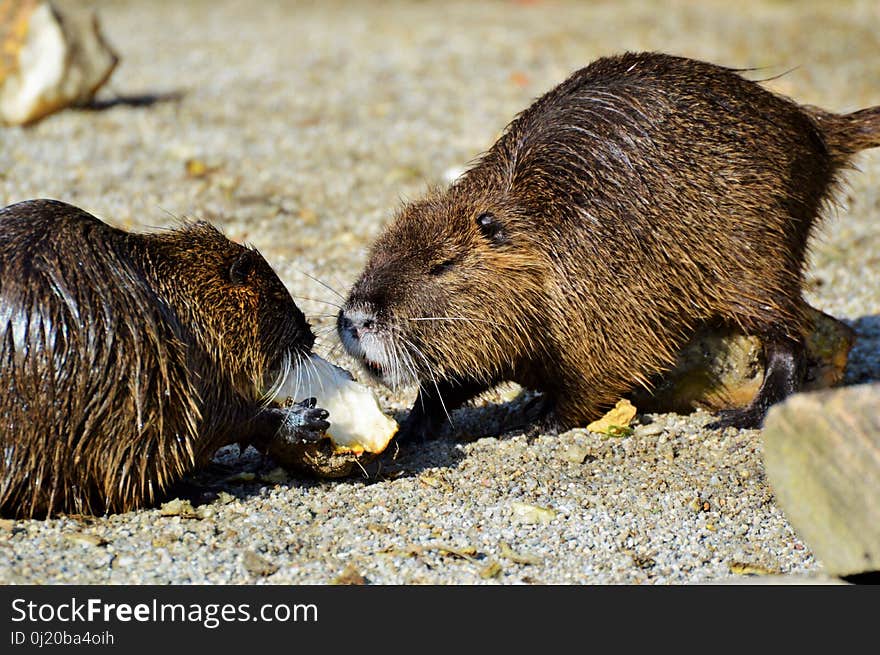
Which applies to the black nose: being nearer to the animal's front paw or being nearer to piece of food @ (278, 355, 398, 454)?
piece of food @ (278, 355, 398, 454)

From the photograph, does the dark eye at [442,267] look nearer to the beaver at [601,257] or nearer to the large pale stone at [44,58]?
the beaver at [601,257]

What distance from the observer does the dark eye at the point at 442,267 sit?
4789 mm

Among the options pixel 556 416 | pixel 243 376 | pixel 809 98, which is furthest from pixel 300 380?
pixel 809 98

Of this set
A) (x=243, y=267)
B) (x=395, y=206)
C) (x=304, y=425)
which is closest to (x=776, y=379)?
(x=304, y=425)

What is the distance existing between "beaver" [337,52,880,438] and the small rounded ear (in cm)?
48

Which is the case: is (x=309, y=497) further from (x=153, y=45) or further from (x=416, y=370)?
(x=153, y=45)

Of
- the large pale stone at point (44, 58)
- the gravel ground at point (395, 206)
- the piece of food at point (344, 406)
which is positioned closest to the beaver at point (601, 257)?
the piece of food at point (344, 406)

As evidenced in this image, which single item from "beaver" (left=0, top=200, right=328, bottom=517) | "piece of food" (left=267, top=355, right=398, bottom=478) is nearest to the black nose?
"piece of food" (left=267, top=355, right=398, bottom=478)

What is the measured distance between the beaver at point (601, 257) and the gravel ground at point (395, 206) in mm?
312

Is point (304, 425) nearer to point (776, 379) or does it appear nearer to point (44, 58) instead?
point (776, 379)

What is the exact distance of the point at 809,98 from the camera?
10047 millimetres

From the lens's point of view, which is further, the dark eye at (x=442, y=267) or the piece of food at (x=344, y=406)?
the dark eye at (x=442, y=267)

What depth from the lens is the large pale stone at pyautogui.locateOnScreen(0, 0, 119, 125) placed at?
8422mm

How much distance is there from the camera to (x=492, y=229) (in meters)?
4.84
